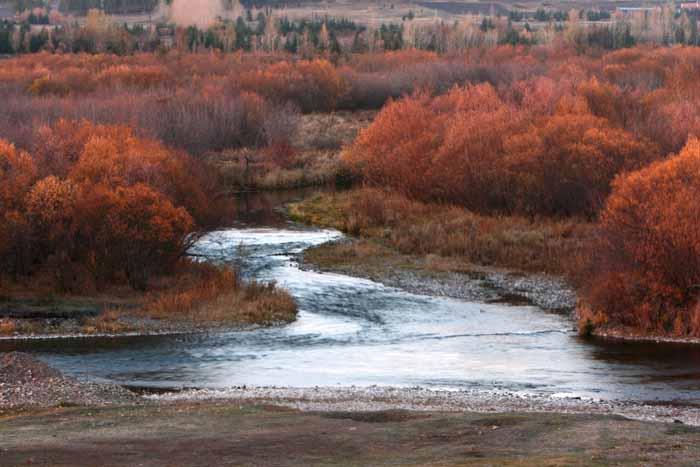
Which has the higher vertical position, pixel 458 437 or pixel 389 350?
pixel 458 437

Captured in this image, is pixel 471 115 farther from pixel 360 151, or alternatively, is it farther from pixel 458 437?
pixel 458 437

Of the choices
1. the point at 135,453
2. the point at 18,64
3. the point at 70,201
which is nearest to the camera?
the point at 135,453

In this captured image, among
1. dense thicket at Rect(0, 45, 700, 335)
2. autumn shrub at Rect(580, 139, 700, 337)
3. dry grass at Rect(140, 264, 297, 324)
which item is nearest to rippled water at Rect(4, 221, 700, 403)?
dry grass at Rect(140, 264, 297, 324)

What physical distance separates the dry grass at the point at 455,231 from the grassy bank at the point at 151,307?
12227 mm

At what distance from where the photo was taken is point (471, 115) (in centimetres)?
6894

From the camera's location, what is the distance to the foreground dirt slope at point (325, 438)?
20.7 metres

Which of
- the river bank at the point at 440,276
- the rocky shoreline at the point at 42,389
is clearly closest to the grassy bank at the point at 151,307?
the rocky shoreline at the point at 42,389

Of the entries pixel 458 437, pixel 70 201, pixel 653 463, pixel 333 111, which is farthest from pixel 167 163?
pixel 333 111

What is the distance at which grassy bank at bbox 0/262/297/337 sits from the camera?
40.1 metres

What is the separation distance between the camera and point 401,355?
36.8 m

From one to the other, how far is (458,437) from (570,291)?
79.3 feet

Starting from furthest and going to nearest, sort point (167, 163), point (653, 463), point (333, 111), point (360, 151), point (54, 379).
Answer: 1. point (333, 111)
2. point (360, 151)
3. point (167, 163)
4. point (54, 379)
5. point (653, 463)

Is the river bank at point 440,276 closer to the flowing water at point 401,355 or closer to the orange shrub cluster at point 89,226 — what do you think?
the flowing water at point 401,355

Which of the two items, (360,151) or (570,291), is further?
(360,151)
